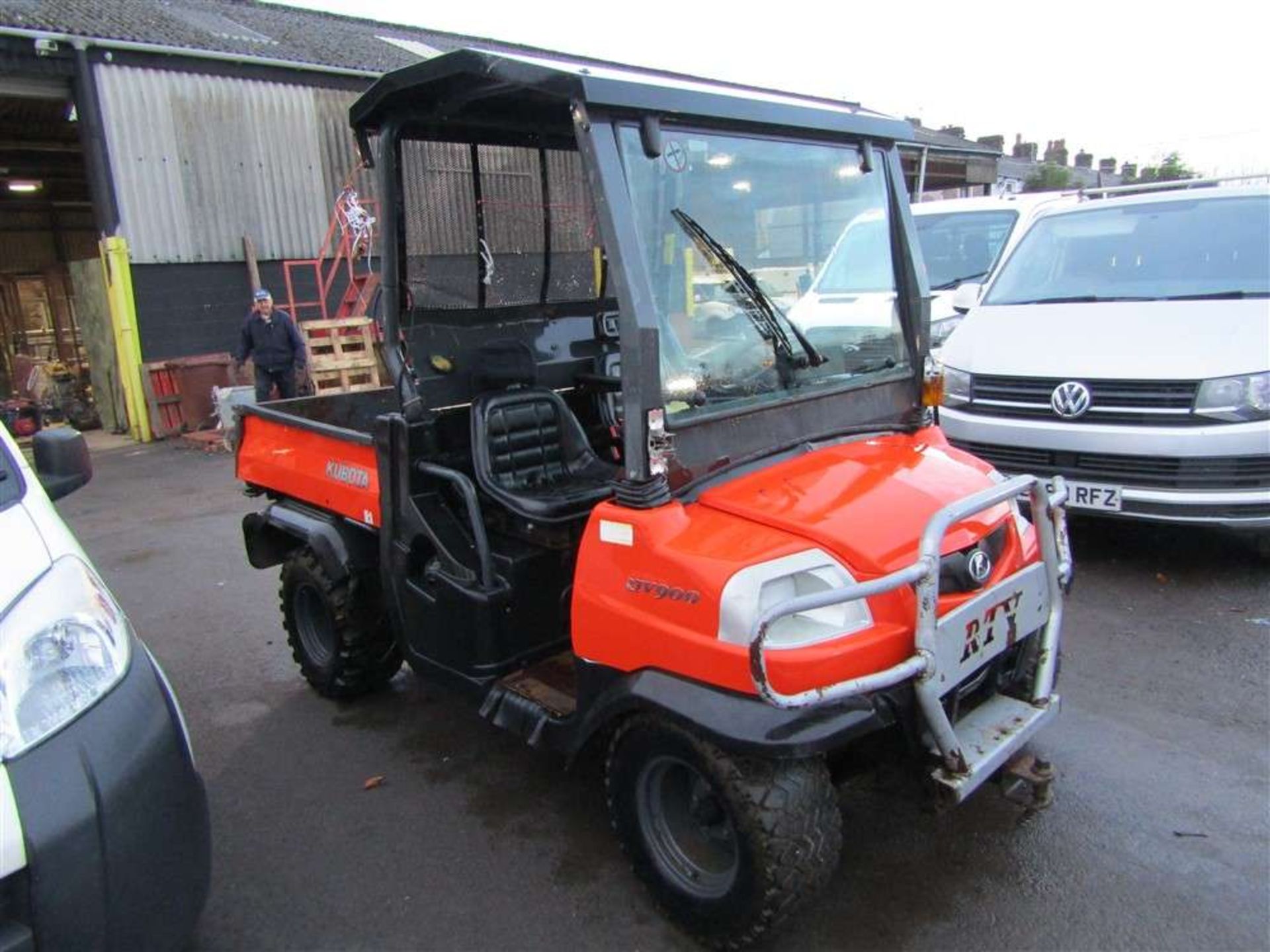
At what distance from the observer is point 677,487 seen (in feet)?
8.14

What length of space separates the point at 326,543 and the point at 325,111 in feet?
36.7

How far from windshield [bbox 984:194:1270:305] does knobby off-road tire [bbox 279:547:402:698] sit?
4432 millimetres

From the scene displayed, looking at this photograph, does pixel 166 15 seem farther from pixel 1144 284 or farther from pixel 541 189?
pixel 1144 284

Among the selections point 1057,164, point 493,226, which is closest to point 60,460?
point 493,226

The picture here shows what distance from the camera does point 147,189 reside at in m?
11.4

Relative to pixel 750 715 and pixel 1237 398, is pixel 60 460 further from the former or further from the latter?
pixel 1237 398

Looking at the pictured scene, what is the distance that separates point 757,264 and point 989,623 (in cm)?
126

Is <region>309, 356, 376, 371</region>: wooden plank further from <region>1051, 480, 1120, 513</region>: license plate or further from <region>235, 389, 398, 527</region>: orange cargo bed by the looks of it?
<region>1051, 480, 1120, 513</region>: license plate

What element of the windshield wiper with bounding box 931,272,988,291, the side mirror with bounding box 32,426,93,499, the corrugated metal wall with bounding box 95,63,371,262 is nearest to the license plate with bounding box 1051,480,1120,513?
the windshield wiper with bounding box 931,272,988,291

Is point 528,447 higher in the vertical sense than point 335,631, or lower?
higher

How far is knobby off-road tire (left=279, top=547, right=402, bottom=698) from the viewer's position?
3.74 metres

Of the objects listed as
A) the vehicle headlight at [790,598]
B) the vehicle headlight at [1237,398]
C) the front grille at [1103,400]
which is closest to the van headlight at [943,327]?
the front grille at [1103,400]

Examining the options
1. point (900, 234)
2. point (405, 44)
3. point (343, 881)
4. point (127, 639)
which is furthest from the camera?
point (405, 44)

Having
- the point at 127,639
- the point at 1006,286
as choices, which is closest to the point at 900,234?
the point at 127,639
